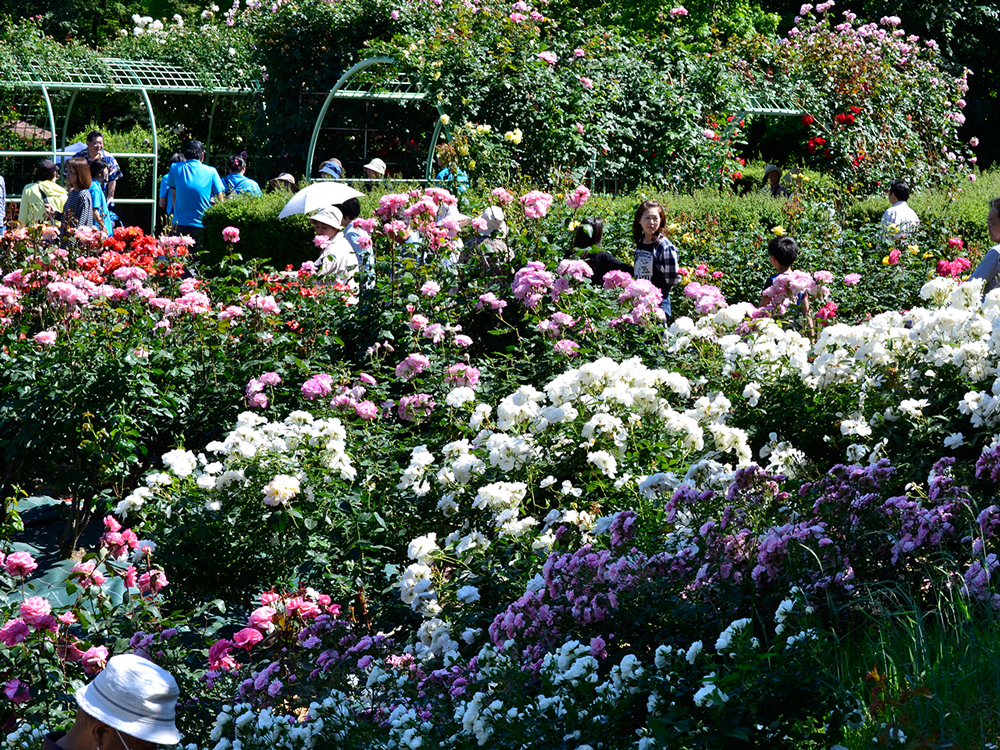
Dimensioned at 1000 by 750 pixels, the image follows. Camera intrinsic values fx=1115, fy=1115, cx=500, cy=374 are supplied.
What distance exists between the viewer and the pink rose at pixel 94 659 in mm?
3213

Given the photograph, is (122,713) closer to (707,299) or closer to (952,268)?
(707,299)

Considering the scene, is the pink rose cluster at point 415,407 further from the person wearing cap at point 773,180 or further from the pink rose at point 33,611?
the person wearing cap at point 773,180

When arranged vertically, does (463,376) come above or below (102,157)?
above

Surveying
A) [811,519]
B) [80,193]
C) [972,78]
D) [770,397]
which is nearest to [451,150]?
[80,193]

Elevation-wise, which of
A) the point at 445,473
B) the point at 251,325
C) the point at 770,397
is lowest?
the point at 251,325

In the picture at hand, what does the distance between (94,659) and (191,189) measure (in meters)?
8.38

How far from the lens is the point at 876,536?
2.88 meters

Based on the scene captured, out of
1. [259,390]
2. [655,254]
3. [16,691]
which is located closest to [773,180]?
[655,254]

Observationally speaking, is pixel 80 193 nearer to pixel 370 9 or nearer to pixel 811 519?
pixel 370 9

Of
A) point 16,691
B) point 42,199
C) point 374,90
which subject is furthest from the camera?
point 374,90

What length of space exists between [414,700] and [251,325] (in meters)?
3.01

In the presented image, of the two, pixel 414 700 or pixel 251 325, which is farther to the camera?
pixel 251 325

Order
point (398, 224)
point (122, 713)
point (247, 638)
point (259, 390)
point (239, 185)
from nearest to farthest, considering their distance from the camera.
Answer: point (122, 713) < point (247, 638) < point (259, 390) < point (398, 224) < point (239, 185)

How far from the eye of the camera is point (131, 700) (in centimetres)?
255
